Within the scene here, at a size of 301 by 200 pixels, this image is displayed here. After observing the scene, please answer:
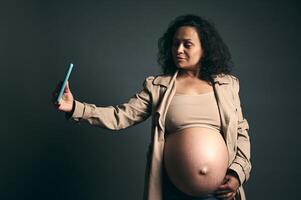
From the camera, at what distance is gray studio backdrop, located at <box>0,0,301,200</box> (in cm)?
162

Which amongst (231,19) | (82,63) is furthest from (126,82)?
(231,19)

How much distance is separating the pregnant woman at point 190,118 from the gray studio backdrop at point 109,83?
14.8 inches

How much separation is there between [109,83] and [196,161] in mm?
693

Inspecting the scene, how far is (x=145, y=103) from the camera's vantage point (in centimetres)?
142

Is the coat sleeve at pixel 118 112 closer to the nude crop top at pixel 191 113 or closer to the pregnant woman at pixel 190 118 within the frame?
the pregnant woman at pixel 190 118

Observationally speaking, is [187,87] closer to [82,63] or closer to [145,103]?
[145,103]

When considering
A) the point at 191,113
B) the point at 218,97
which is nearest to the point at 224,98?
the point at 218,97

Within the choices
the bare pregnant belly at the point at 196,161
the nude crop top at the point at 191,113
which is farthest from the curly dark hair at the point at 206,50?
the bare pregnant belly at the point at 196,161

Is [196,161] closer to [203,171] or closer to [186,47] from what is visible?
[203,171]

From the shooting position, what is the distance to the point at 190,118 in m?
1.32

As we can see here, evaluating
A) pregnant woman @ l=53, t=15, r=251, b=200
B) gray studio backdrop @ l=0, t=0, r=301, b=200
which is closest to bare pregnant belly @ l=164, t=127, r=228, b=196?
pregnant woman @ l=53, t=15, r=251, b=200

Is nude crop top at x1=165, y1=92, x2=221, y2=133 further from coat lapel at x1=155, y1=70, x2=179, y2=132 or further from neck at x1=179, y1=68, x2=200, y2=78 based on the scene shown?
neck at x1=179, y1=68, x2=200, y2=78

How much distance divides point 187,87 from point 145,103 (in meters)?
0.15
